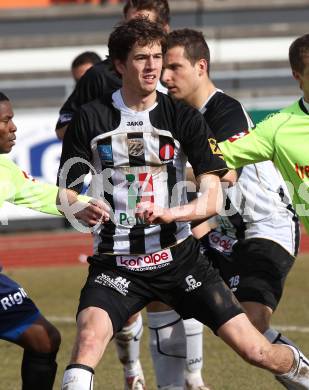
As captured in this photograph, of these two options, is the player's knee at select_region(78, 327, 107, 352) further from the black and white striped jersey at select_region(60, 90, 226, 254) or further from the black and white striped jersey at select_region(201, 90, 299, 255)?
the black and white striped jersey at select_region(201, 90, 299, 255)

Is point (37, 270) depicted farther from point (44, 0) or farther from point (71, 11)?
point (44, 0)

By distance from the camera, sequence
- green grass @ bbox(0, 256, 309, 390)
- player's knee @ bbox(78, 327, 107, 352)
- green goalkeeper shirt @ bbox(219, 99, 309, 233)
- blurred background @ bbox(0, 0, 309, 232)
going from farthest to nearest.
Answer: blurred background @ bbox(0, 0, 309, 232) → green grass @ bbox(0, 256, 309, 390) → green goalkeeper shirt @ bbox(219, 99, 309, 233) → player's knee @ bbox(78, 327, 107, 352)

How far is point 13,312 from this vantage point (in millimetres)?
5953

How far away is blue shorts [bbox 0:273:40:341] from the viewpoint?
5945mm

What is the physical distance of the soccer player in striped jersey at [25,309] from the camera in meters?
5.98

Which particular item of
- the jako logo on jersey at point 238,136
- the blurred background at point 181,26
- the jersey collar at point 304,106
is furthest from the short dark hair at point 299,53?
the blurred background at point 181,26

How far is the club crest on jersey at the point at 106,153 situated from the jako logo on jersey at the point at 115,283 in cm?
62

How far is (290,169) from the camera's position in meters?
6.25

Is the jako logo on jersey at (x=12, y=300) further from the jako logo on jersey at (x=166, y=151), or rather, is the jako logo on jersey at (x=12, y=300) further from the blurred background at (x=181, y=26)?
the blurred background at (x=181, y=26)

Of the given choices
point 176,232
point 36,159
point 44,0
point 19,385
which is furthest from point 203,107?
point 44,0

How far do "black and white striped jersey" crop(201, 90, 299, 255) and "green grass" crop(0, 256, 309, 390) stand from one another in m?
1.10

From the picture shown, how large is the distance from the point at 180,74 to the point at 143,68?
3.28 feet

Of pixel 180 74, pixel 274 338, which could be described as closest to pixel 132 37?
pixel 180 74

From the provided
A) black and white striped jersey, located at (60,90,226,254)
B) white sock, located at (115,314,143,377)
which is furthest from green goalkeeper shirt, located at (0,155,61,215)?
white sock, located at (115,314,143,377)
